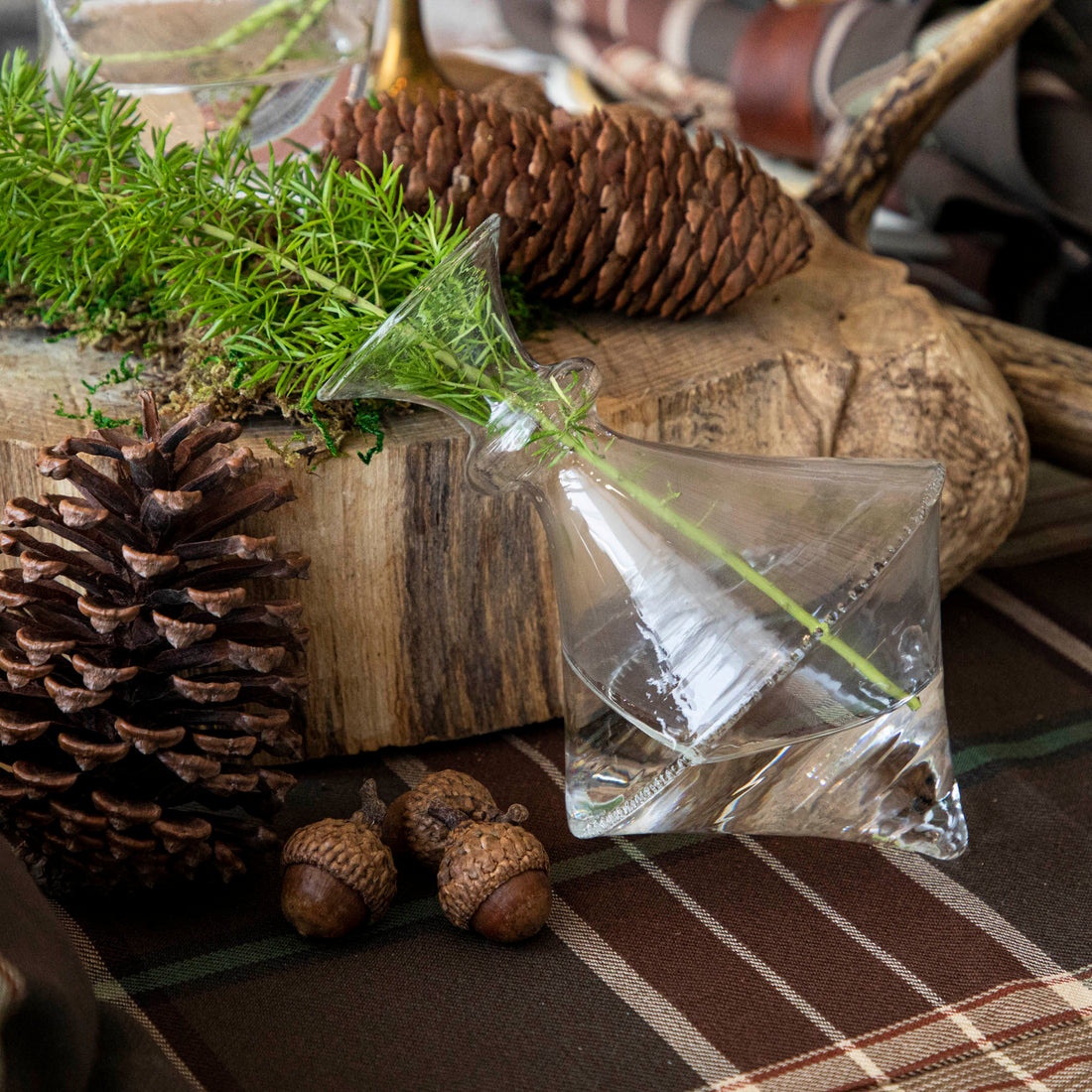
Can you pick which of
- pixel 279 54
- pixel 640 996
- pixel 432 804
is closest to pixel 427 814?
pixel 432 804

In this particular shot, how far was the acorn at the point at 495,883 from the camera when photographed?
1.53 feet

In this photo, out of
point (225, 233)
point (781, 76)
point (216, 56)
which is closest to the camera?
point (225, 233)

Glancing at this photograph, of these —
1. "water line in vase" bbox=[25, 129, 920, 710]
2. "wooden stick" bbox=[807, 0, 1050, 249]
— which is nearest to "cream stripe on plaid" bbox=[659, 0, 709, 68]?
"wooden stick" bbox=[807, 0, 1050, 249]

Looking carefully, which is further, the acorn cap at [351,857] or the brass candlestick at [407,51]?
the brass candlestick at [407,51]

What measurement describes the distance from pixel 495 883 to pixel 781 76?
3.12 feet

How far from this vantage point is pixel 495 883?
466 mm

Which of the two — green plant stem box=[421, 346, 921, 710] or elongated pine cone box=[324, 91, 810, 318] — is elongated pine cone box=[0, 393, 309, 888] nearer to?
green plant stem box=[421, 346, 921, 710]

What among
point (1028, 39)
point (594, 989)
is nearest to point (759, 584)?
point (594, 989)

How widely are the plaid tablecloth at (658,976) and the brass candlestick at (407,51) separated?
0.49m

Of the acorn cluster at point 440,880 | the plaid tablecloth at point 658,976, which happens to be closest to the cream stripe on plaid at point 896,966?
the plaid tablecloth at point 658,976

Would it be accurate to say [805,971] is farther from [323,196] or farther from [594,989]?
[323,196]

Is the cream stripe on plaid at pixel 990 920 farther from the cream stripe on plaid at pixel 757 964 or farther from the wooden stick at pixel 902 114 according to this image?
the wooden stick at pixel 902 114

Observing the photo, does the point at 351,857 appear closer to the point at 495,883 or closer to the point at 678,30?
the point at 495,883

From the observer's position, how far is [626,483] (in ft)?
1.63
